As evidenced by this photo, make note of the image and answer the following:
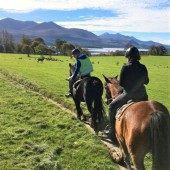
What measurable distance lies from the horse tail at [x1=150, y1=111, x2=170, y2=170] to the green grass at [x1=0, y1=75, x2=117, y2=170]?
2.56 metres

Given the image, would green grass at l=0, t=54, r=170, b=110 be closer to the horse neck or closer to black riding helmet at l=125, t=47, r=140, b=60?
the horse neck

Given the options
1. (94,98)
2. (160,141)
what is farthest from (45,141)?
(160,141)

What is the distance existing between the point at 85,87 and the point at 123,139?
4.75 metres

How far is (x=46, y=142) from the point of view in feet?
34.8

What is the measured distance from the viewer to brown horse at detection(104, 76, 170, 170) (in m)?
6.28

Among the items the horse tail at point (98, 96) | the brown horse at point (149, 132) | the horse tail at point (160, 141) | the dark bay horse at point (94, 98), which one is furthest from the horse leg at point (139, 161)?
the horse tail at point (98, 96)

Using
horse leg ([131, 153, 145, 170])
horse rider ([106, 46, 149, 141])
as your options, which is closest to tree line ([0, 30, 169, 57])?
horse rider ([106, 46, 149, 141])

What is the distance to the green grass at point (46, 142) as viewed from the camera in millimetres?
8852

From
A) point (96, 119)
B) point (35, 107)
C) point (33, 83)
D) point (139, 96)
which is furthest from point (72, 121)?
point (33, 83)

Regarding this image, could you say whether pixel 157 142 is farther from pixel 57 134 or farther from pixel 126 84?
pixel 57 134

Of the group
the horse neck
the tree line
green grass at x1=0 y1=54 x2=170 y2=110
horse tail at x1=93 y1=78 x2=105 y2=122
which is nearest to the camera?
the horse neck

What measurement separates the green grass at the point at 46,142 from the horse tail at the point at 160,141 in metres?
2.56

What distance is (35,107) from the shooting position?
1622 centimetres

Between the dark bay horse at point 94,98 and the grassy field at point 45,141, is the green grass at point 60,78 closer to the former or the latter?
the grassy field at point 45,141
